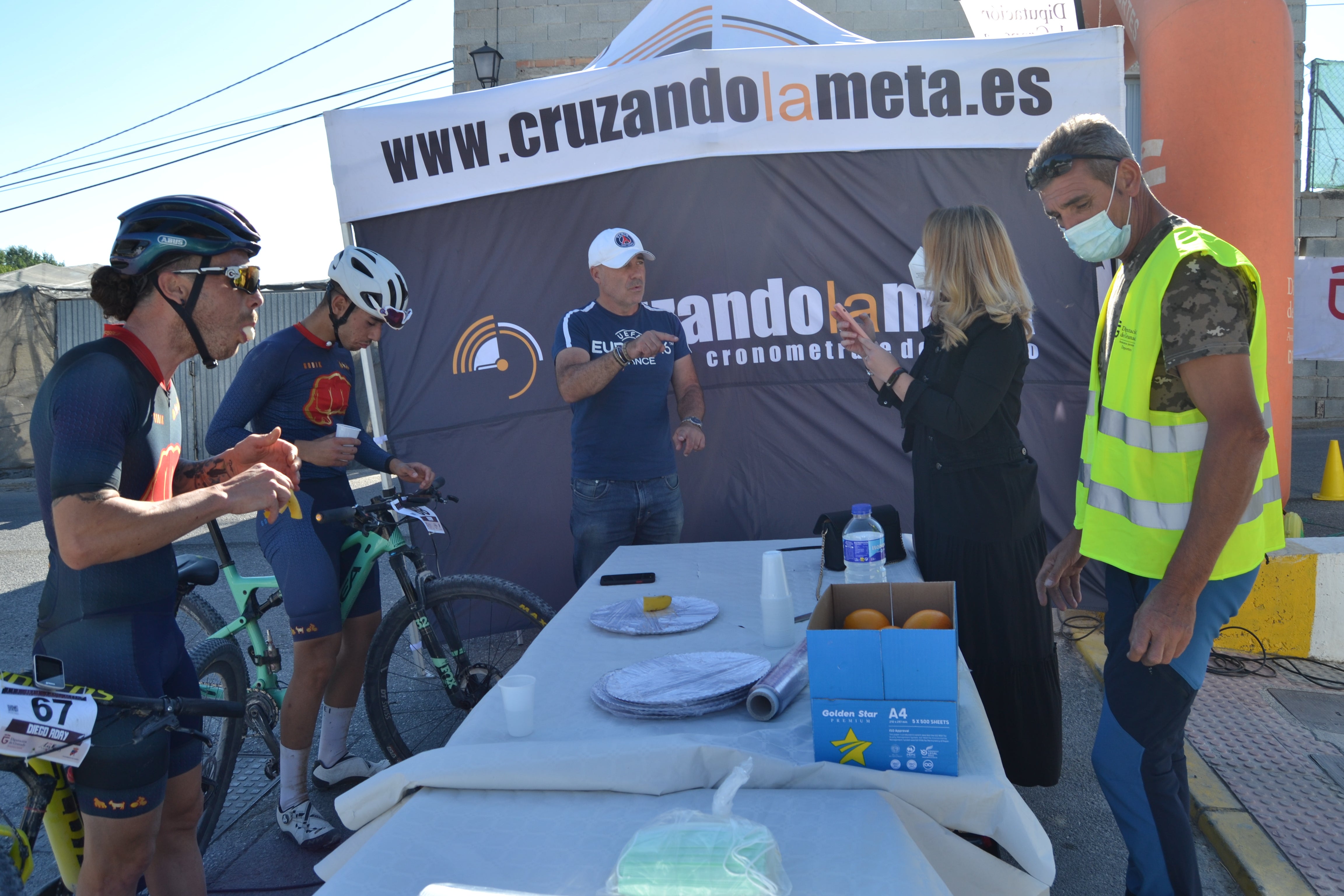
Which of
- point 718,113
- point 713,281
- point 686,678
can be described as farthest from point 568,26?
point 686,678

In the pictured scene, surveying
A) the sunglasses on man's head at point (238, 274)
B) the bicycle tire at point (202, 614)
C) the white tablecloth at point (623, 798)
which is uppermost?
the sunglasses on man's head at point (238, 274)

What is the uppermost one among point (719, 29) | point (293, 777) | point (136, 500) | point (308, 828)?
point (719, 29)

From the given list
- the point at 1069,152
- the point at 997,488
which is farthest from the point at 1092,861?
the point at 1069,152

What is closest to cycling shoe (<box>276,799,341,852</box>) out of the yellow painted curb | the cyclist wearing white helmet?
the cyclist wearing white helmet

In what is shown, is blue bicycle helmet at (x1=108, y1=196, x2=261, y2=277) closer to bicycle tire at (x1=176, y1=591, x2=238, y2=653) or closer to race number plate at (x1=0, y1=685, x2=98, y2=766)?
race number plate at (x1=0, y1=685, x2=98, y2=766)

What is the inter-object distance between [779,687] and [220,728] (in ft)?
7.84

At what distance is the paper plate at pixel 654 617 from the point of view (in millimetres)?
2143

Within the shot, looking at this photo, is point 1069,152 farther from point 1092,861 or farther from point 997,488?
point 1092,861

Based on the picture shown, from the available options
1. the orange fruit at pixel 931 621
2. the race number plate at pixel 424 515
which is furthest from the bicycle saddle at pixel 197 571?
the orange fruit at pixel 931 621

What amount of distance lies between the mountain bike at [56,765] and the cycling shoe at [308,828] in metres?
0.82

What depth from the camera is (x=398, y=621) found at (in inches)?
127

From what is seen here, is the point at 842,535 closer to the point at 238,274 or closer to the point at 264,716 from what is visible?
the point at 238,274

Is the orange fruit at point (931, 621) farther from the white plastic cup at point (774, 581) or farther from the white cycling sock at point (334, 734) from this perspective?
the white cycling sock at point (334, 734)

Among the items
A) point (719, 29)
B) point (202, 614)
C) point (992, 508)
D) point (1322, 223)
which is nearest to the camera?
point (992, 508)
